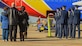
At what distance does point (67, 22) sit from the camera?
77.8ft

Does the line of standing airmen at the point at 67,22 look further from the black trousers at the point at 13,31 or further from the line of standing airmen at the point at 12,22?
the black trousers at the point at 13,31

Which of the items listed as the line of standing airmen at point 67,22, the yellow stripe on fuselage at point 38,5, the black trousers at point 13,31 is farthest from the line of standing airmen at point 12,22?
the yellow stripe on fuselage at point 38,5

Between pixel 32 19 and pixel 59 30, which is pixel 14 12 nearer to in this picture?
pixel 59 30

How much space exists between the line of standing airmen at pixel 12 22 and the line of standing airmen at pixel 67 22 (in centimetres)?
286

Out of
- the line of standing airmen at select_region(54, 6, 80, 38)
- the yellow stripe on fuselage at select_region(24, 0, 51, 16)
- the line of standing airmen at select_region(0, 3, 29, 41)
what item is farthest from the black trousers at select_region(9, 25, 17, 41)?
the yellow stripe on fuselage at select_region(24, 0, 51, 16)

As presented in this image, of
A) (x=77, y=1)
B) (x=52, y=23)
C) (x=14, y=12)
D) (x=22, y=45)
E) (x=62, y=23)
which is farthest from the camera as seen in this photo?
(x=77, y=1)

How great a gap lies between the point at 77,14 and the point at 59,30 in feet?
4.83

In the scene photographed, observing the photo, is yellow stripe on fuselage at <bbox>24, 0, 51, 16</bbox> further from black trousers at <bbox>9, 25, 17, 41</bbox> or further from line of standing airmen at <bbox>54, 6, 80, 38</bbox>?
black trousers at <bbox>9, 25, 17, 41</bbox>

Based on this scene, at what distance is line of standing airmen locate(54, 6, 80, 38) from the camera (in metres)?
23.4

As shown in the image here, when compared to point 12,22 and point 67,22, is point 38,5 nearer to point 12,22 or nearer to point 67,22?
point 67,22

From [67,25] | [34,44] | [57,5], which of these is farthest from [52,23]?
[34,44]

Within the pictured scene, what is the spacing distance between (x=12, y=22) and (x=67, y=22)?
4.40 metres

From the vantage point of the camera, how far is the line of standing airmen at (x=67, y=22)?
2338cm

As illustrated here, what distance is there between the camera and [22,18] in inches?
842
